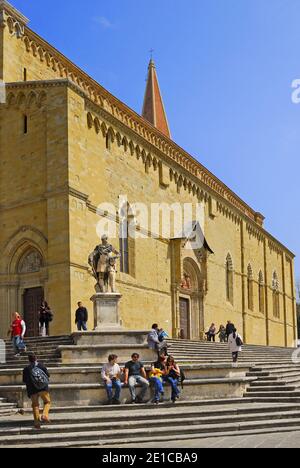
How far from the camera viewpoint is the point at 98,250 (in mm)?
20328

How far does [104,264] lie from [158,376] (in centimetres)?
506

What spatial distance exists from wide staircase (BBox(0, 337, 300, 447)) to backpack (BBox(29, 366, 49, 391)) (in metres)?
0.77

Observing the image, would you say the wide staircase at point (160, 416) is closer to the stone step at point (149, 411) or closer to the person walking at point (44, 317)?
the stone step at point (149, 411)

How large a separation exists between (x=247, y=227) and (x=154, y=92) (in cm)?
1653

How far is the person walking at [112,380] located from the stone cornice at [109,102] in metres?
16.8

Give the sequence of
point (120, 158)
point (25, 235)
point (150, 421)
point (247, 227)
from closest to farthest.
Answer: point (150, 421)
point (25, 235)
point (120, 158)
point (247, 227)

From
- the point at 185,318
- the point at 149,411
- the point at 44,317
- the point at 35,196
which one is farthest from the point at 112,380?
the point at 185,318

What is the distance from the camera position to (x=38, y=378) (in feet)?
43.9

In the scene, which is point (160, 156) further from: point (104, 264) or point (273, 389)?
point (273, 389)

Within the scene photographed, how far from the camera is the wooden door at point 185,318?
35444mm

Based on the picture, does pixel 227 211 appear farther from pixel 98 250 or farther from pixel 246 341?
pixel 98 250

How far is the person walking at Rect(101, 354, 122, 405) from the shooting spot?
51.3 ft
